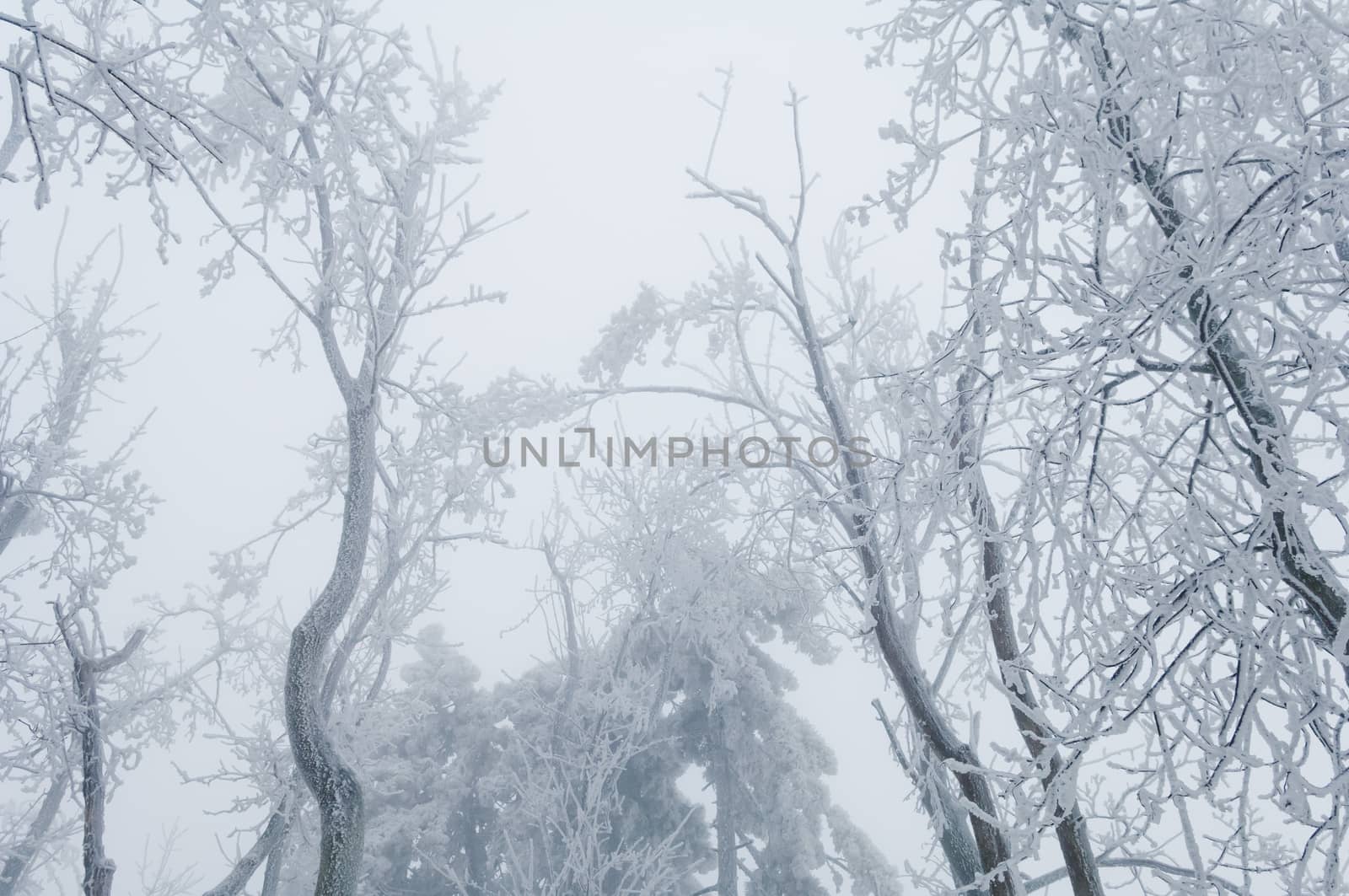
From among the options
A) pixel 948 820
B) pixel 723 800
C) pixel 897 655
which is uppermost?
pixel 723 800

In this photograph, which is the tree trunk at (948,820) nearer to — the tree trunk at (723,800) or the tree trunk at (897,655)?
the tree trunk at (897,655)

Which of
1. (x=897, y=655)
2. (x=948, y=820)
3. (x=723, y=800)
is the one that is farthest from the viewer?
(x=723, y=800)

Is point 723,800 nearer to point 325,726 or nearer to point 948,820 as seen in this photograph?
point 948,820

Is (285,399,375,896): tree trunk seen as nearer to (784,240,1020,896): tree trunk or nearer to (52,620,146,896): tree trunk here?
(52,620,146,896): tree trunk

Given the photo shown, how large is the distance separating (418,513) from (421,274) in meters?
4.45

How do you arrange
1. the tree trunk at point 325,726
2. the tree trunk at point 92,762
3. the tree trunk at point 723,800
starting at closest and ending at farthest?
1. the tree trunk at point 325,726
2. the tree trunk at point 92,762
3. the tree trunk at point 723,800

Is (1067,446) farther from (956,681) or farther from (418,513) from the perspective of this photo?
(418,513)

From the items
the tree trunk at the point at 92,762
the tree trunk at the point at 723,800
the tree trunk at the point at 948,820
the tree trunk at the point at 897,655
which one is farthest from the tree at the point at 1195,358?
the tree trunk at the point at 723,800

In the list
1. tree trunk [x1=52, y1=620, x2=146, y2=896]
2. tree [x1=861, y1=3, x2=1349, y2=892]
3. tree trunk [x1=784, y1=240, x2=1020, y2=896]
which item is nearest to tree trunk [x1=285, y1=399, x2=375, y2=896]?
tree trunk [x1=52, y1=620, x2=146, y2=896]

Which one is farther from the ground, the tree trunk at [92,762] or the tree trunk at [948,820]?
the tree trunk at [92,762]

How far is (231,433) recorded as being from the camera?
580ft

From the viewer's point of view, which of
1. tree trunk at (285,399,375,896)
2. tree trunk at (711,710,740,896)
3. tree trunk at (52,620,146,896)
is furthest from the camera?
tree trunk at (711,710,740,896)

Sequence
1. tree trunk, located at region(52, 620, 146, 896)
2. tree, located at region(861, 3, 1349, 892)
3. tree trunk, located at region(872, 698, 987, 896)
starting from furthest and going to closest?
tree trunk, located at region(52, 620, 146, 896) < tree trunk, located at region(872, 698, 987, 896) < tree, located at region(861, 3, 1349, 892)

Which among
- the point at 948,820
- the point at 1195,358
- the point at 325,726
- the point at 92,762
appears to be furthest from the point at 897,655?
the point at 92,762
